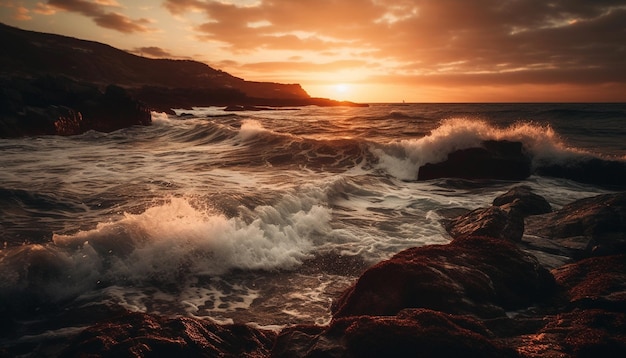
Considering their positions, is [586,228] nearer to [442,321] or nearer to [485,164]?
[442,321]

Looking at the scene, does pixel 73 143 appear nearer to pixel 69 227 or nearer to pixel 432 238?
pixel 69 227

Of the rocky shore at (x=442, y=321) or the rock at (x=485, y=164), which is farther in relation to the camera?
the rock at (x=485, y=164)

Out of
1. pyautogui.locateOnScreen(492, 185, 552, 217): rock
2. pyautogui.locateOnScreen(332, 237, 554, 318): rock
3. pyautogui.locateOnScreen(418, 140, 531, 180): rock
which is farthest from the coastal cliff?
pyautogui.locateOnScreen(492, 185, 552, 217): rock

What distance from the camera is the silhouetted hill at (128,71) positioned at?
76250 mm

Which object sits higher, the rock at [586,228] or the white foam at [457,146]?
the white foam at [457,146]

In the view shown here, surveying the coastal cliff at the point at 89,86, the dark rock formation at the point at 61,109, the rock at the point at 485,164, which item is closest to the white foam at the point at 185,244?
the rock at the point at 485,164

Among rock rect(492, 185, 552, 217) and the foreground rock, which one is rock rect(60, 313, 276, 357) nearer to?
rock rect(492, 185, 552, 217)

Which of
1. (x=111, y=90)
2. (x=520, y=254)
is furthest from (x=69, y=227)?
(x=111, y=90)

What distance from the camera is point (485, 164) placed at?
1549cm

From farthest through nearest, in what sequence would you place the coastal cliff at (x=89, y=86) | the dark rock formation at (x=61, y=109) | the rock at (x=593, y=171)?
1. the coastal cliff at (x=89, y=86)
2. the dark rock formation at (x=61, y=109)
3. the rock at (x=593, y=171)

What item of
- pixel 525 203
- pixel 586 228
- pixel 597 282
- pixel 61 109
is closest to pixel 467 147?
pixel 525 203

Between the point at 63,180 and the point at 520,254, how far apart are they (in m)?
12.7

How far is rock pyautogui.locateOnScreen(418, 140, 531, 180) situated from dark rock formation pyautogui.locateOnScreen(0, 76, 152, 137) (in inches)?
944

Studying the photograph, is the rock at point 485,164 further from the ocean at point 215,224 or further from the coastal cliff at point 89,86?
the coastal cliff at point 89,86
